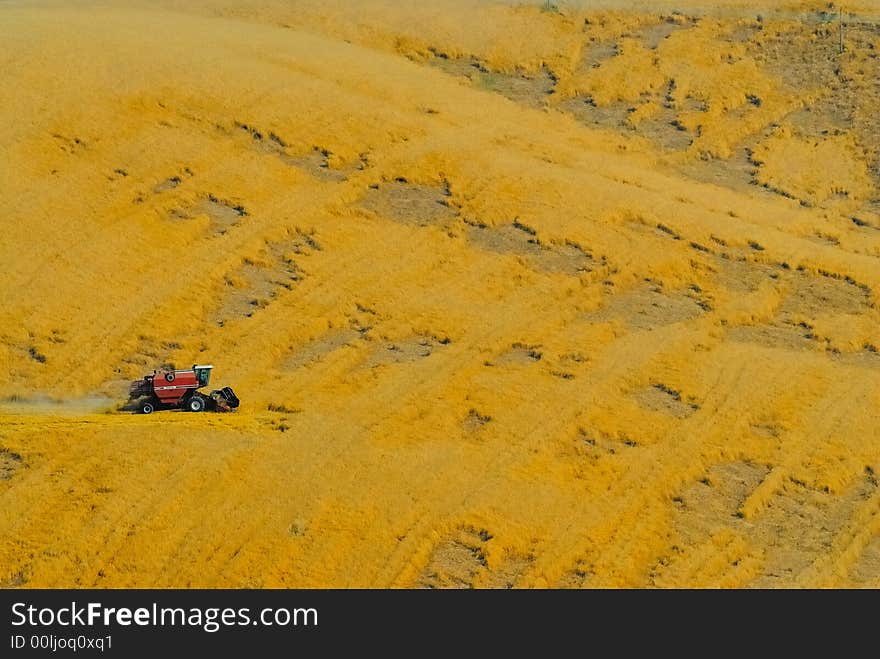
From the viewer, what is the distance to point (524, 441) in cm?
2955

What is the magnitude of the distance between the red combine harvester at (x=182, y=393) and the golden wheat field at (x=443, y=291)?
0.33m

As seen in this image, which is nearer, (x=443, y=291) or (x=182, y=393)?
(x=182, y=393)

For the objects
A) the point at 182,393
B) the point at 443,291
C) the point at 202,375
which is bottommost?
the point at 182,393

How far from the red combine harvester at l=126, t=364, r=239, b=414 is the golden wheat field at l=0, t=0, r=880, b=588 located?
33 centimetres

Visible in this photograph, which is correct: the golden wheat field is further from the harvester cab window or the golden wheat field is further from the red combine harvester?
the harvester cab window

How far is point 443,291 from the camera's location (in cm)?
3603

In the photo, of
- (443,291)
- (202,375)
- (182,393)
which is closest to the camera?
(182,393)

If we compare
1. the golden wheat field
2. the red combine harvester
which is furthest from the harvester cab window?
the golden wheat field

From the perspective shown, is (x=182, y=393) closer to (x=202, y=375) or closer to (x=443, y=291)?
(x=202, y=375)

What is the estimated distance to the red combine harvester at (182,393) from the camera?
3003cm

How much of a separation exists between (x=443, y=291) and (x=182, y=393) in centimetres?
823

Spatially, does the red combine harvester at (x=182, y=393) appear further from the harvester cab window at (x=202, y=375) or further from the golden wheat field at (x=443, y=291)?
the golden wheat field at (x=443, y=291)

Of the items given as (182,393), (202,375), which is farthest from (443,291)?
(182,393)

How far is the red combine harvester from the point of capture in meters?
30.0
